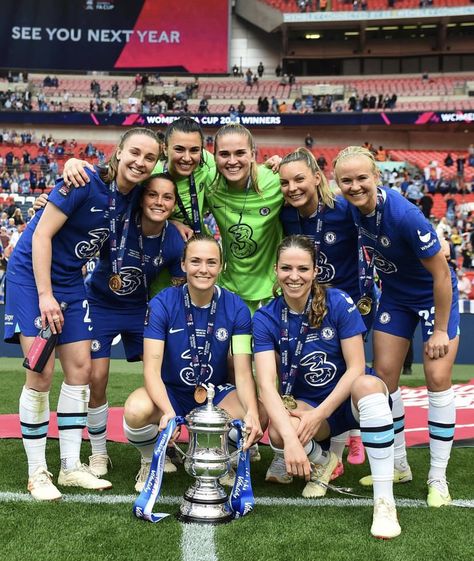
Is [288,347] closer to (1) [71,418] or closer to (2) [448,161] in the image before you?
(1) [71,418]

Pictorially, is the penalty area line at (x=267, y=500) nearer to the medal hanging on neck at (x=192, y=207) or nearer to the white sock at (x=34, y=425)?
the white sock at (x=34, y=425)

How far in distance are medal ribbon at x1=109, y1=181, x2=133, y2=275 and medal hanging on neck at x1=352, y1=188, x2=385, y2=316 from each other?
4.14 feet

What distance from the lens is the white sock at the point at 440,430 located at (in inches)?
146

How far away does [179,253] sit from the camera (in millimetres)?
4160

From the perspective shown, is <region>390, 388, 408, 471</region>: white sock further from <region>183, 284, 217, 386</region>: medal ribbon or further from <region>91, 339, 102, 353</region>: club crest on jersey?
<region>91, 339, 102, 353</region>: club crest on jersey

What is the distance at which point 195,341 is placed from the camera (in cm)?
371

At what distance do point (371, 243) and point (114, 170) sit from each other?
1450mm

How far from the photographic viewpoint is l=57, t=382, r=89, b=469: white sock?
3859 millimetres

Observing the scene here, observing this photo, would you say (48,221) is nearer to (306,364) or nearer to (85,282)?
(85,282)

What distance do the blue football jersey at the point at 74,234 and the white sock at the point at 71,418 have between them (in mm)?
567

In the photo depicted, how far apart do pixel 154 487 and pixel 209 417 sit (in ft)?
1.33

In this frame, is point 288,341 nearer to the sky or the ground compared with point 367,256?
nearer to the ground

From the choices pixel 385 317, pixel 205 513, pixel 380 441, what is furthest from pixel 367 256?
pixel 205 513

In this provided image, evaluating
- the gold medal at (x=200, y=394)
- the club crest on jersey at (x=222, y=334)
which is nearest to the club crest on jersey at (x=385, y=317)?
the club crest on jersey at (x=222, y=334)
